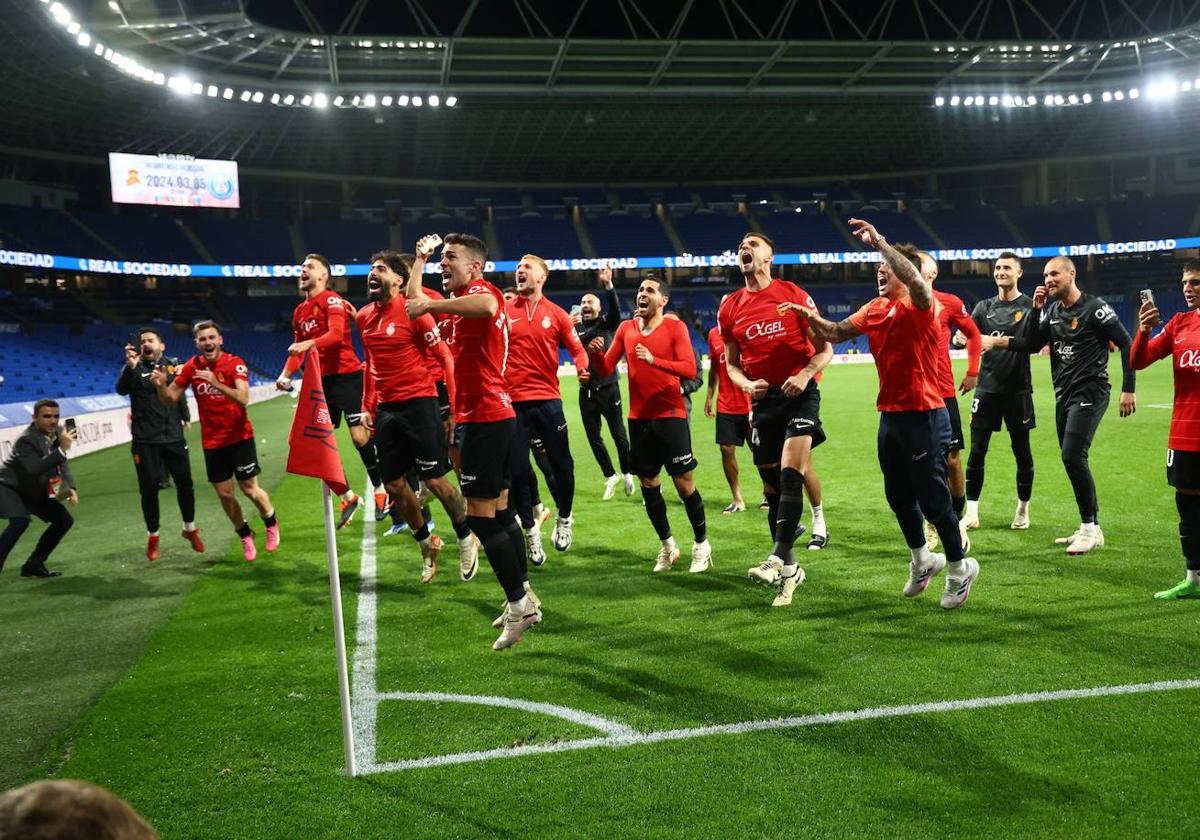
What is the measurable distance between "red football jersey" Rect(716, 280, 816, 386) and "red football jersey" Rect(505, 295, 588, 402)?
1.71 metres

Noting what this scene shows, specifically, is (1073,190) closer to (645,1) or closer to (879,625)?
(645,1)

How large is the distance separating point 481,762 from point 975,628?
10.7 ft

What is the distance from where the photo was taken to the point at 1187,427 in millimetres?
6133

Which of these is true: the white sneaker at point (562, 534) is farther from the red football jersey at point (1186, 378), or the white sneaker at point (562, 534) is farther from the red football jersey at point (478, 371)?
the red football jersey at point (1186, 378)

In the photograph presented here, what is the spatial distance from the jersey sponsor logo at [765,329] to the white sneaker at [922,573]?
6.12 ft

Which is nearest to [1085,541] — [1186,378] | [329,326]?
[1186,378]

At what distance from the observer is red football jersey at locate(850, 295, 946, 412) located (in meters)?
5.98

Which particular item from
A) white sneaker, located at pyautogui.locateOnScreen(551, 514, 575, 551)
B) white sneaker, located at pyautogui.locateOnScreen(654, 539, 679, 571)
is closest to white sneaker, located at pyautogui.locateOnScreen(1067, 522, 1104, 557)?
white sneaker, located at pyautogui.locateOnScreen(654, 539, 679, 571)

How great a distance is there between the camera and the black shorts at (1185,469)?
6.14 metres

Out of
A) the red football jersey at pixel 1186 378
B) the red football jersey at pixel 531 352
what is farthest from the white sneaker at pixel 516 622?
the red football jersey at pixel 1186 378

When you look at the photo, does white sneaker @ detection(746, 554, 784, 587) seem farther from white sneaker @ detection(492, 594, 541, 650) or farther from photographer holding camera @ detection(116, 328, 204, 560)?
photographer holding camera @ detection(116, 328, 204, 560)

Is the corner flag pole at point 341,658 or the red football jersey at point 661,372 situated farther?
the red football jersey at point 661,372

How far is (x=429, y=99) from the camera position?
124 ft

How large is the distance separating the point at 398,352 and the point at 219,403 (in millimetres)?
2438
